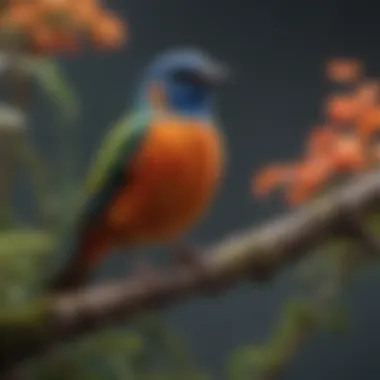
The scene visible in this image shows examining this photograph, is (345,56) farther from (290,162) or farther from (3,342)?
(3,342)

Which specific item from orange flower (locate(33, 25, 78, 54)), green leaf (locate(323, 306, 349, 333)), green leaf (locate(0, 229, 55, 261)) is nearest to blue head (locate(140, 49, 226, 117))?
orange flower (locate(33, 25, 78, 54))

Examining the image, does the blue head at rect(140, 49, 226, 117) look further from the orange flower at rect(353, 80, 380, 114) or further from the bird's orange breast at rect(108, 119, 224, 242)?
the orange flower at rect(353, 80, 380, 114)

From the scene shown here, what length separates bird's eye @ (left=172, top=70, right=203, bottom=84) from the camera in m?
1.18

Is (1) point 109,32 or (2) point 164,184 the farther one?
(1) point 109,32

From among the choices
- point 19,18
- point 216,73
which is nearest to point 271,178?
point 216,73

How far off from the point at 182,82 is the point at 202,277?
25 cm

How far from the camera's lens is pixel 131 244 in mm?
1182

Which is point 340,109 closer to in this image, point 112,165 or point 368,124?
point 368,124

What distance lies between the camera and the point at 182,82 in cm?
118

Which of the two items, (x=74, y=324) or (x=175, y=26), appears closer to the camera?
(x=74, y=324)

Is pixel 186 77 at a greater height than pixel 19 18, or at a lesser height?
lesser

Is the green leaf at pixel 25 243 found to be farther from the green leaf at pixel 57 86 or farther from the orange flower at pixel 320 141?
the orange flower at pixel 320 141

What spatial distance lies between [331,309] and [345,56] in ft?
1.17

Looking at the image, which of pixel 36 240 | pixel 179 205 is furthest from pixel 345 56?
pixel 36 240
